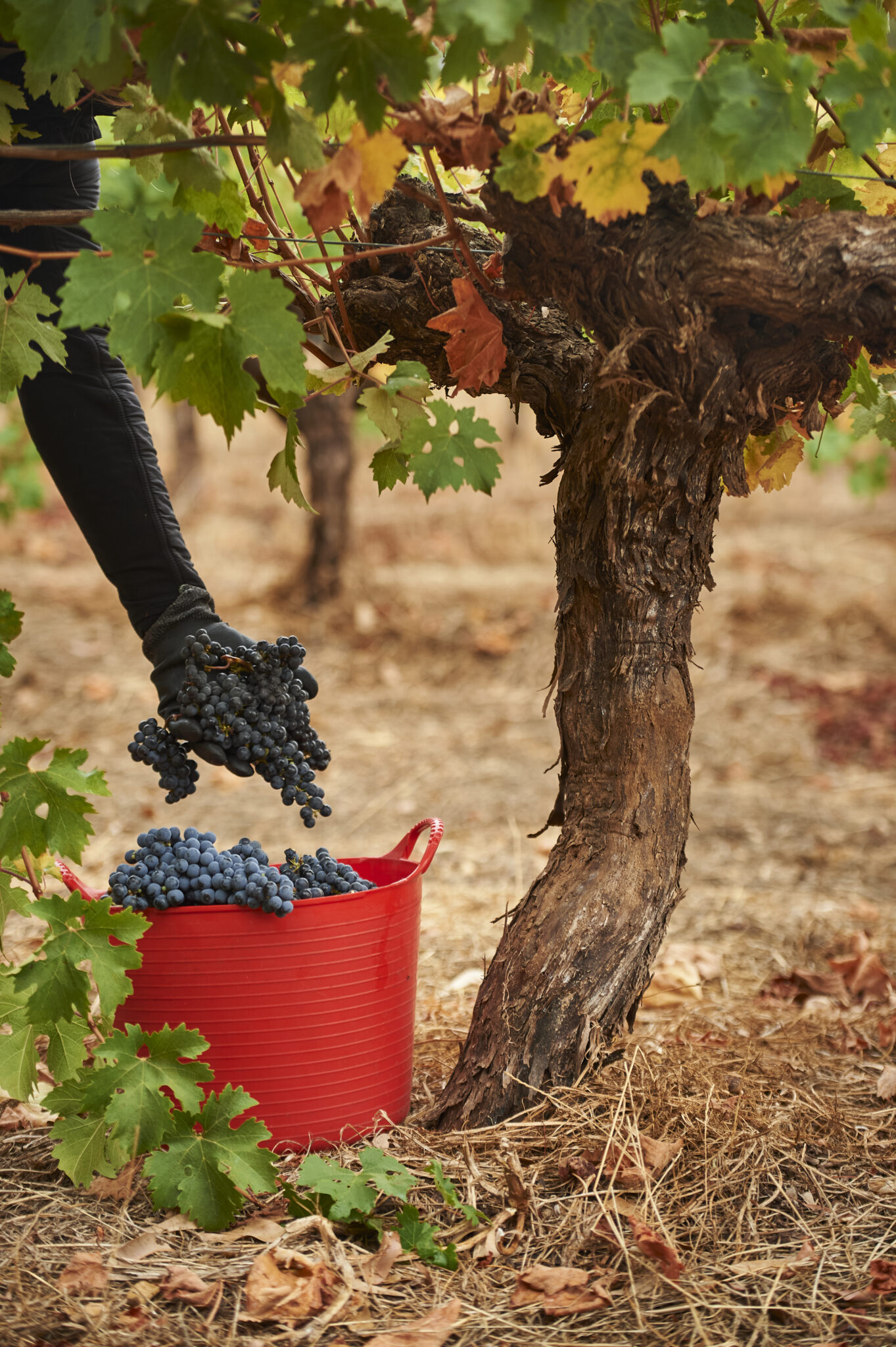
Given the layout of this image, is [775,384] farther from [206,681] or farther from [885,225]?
[206,681]

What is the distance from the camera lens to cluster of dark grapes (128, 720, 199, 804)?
1760 millimetres

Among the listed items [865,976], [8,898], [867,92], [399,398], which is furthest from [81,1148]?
[865,976]

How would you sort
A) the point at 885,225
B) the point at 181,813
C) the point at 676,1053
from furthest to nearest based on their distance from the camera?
the point at 181,813 → the point at 676,1053 → the point at 885,225

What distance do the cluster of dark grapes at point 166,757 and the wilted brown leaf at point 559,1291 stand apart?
88 cm

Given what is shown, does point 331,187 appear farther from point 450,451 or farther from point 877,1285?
point 877,1285

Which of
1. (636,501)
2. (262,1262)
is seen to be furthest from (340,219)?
(262,1262)

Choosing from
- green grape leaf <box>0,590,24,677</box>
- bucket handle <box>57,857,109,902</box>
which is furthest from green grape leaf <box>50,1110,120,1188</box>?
green grape leaf <box>0,590,24,677</box>

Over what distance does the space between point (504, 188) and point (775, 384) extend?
559 mm

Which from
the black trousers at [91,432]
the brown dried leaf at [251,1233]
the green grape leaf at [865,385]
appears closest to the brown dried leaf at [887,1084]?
the brown dried leaf at [251,1233]

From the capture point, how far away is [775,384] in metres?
1.70

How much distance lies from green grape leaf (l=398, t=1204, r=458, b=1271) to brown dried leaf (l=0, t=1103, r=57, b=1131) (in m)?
0.72

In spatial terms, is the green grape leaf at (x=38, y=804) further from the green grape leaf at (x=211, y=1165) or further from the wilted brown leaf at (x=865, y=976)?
the wilted brown leaf at (x=865, y=976)

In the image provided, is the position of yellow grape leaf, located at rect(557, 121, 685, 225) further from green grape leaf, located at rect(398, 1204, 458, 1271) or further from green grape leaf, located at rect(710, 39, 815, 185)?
green grape leaf, located at rect(398, 1204, 458, 1271)

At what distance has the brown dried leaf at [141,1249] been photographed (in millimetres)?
1446
